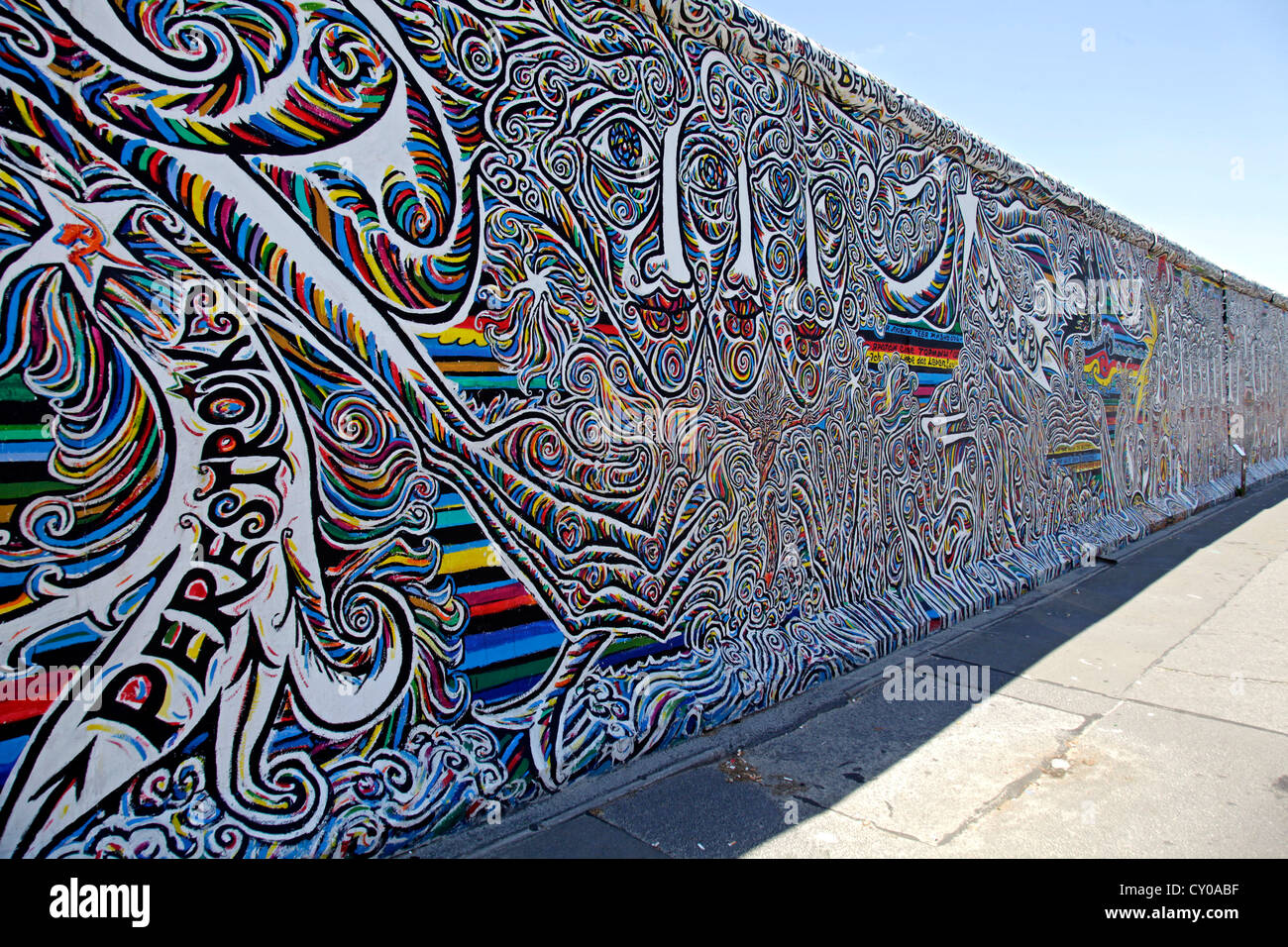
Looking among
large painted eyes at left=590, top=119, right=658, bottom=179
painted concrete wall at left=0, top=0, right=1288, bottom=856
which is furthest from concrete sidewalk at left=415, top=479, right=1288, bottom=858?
large painted eyes at left=590, top=119, right=658, bottom=179

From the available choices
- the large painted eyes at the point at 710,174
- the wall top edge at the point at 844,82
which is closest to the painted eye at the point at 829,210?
the wall top edge at the point at 844,82

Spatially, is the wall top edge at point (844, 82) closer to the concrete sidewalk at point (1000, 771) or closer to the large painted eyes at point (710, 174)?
the large painted eyes at point (710, 174)

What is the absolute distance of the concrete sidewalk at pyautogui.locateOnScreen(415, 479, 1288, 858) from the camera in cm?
235

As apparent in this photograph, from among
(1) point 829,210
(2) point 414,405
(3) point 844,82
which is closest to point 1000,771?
(2) point 414,405

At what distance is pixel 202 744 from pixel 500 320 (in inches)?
58.5

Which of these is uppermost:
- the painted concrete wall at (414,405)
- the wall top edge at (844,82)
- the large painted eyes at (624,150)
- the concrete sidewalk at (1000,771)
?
the wall top edge at (844,82)

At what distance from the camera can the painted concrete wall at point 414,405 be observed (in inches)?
71.1

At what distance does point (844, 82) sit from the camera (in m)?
4.13

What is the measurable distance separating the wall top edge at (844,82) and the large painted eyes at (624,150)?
1.68 feet

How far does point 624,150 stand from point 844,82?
177 centimetres

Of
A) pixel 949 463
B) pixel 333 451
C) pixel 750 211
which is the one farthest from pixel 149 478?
pixel 949 463

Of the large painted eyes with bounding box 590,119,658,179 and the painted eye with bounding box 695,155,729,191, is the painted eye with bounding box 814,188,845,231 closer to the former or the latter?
the painted eye with bounding box 695,155,729,191

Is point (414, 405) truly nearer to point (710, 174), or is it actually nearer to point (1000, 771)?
point (710, 174)
